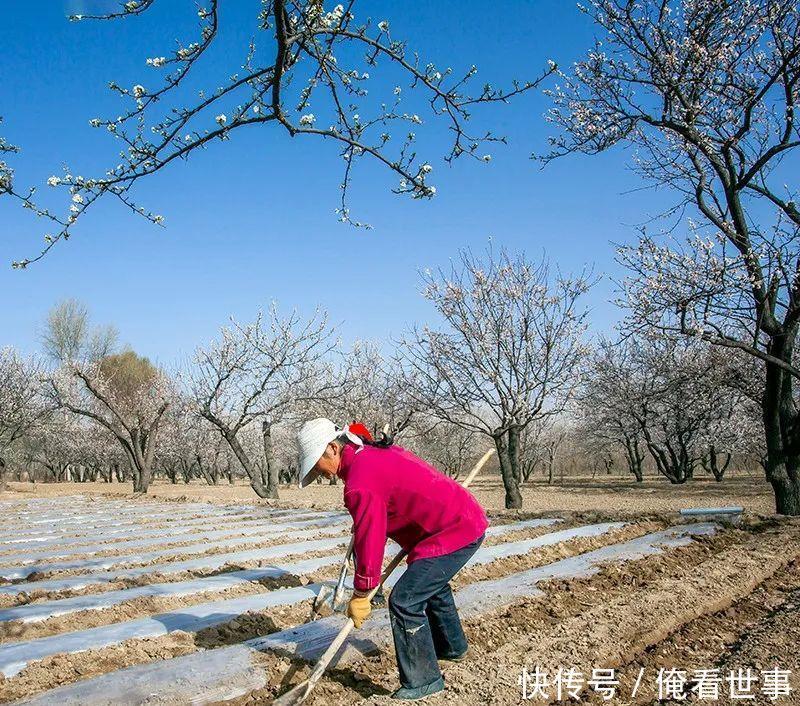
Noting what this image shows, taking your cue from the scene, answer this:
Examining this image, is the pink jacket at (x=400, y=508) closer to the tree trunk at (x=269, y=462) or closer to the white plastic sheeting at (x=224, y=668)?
the white plastic sheeting at (x=224, y=668)

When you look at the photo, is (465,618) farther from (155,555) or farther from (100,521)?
(100,521)

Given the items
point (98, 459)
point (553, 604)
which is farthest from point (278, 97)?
point (98, 459)

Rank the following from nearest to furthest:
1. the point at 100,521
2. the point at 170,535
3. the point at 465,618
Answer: the point at 465,618 → the point at 170,535 → the point at 100,521

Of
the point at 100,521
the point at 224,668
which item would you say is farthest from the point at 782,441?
the point at 100,521

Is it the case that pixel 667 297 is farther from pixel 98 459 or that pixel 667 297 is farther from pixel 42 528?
pixel 98 459

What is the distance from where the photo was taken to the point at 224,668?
325cm

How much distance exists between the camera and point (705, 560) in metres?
6.12

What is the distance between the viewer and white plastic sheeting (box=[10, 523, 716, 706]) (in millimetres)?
2938

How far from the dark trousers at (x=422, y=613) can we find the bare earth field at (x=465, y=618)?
0.50 ft

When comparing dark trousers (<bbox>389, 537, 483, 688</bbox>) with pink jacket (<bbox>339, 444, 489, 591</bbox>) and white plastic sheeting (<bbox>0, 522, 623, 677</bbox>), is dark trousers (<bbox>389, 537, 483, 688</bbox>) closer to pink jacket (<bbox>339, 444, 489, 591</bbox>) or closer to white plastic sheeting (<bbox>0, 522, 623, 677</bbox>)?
pink jacket (<bbox>339, 444, 489, 591</bbox>)

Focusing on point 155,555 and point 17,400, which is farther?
point 17,400

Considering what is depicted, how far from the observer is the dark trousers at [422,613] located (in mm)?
3127

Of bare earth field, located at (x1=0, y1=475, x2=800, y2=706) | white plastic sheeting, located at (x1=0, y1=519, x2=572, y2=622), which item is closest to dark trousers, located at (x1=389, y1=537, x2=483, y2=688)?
bare earth field, located at (x1=0, y1=475, x2=800, y2=706)

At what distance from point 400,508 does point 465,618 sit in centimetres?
140
